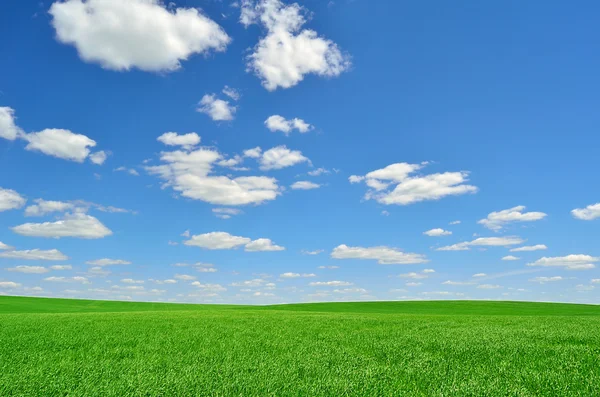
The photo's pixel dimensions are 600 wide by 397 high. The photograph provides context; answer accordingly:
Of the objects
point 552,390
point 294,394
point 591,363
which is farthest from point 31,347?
point 591,363

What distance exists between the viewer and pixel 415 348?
9.85m

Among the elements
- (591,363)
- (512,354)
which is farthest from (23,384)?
(591,363)

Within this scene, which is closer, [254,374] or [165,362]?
[254,374]

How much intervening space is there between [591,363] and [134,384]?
932 cm

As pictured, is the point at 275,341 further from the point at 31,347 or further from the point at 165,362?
the point at 31,347

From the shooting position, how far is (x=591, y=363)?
8180 millimetres

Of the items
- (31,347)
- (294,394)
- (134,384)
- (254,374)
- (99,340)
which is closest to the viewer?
(294,394)

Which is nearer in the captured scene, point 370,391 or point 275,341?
point 370,391

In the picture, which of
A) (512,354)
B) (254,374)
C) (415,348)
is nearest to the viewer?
(254,374)

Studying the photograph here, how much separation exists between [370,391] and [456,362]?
3219mm

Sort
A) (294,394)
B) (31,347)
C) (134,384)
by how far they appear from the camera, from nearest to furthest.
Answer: (294,394) < (134,384) < (31,347)

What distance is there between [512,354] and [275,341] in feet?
20.5

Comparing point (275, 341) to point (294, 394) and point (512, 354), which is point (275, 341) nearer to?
point (294, 394)

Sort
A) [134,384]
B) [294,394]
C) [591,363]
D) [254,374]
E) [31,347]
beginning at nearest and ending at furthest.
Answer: [294,394] < [134,384] < [254,374] < [591,363] < [31,347]
